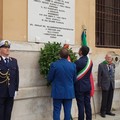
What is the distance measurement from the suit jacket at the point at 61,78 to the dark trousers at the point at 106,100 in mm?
2683

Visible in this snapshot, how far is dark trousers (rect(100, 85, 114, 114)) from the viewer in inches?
385

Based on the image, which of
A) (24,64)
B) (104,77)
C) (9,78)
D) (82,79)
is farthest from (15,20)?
(104,77)

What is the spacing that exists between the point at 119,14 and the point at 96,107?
332cm

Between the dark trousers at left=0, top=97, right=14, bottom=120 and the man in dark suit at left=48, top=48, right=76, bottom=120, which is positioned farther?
the man in dark suit at left=48, top=48, right=76, bottom=120

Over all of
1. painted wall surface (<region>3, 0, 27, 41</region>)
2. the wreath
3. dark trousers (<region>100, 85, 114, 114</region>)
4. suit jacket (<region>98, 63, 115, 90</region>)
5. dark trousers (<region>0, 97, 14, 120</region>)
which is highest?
painted wall surface (<region>3, 0, 27, 41</region>)

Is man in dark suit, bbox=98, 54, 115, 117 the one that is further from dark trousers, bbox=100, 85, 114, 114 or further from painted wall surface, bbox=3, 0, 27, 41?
painted wall surface, bbox=3, 0, 27, 41

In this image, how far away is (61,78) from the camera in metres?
7.21

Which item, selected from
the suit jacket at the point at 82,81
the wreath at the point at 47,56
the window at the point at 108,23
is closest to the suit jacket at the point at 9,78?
the wreath at the point at 47,56

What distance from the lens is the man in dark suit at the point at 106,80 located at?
381 inches

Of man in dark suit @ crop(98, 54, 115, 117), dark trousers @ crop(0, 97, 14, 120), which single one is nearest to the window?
man in dark suit @ crop(98, 54, 115, 117)

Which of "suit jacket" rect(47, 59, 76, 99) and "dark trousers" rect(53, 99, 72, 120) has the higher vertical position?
"suit jacket" rect(47, 59, 76, 99)

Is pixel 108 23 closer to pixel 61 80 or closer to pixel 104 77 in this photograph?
pixel 104 77

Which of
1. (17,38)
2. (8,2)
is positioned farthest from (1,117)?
(8,2)

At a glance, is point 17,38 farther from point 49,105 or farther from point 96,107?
point 96,107
